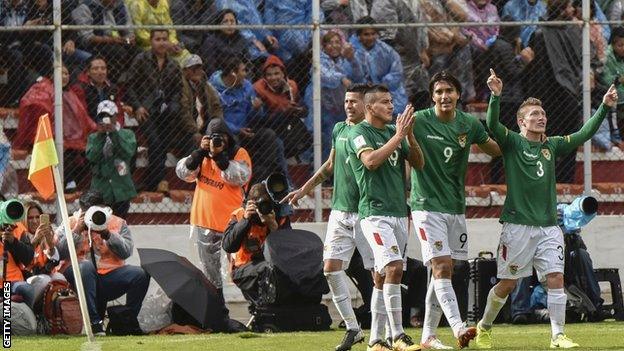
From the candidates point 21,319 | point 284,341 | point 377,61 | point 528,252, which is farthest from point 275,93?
point 528,252

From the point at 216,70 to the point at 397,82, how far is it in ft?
6.95

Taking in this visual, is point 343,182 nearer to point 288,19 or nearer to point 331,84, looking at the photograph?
point 331,84

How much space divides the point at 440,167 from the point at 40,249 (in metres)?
4.74

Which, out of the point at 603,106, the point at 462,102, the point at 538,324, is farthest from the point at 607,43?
the point at 603,106

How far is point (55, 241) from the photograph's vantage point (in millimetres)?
15625

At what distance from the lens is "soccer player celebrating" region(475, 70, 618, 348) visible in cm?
1269

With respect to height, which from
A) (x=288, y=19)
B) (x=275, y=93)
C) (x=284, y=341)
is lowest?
(x=284, y=341)

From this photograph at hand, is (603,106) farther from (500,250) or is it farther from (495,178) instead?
(495,178)

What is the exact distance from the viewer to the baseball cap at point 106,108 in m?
17.1

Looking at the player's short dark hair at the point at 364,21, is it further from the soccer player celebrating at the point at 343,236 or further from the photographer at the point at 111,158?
the soccer player celebrating at the point at 343,236


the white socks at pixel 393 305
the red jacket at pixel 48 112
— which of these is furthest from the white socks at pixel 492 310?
the red jacket at pixel 48 112

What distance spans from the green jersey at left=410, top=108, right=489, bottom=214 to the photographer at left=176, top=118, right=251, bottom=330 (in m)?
3.98

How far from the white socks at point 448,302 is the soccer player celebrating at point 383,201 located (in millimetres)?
375

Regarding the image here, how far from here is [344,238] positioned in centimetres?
1283
